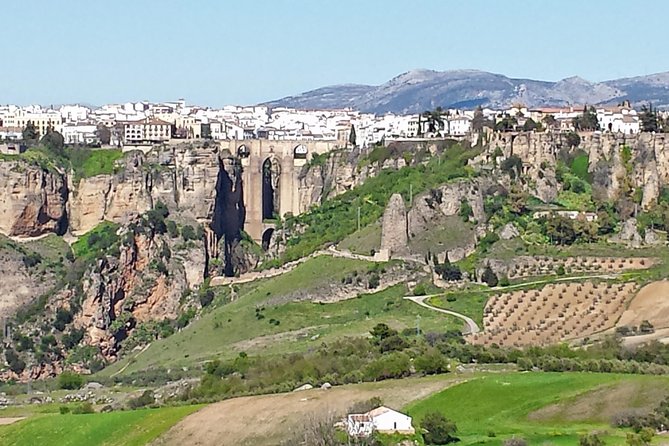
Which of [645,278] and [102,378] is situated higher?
[645,278]

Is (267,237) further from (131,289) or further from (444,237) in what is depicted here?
(444,237)

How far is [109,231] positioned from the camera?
9000 cm

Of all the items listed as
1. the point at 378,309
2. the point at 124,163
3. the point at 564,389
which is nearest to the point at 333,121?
the point at 124,163

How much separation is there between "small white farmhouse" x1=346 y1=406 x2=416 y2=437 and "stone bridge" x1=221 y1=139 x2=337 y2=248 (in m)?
55.7

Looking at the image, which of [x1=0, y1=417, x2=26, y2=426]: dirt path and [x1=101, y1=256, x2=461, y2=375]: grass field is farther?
[x1=101, y1=256, x2=461, y2=375]: grass field

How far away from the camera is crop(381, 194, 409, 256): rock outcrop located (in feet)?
224

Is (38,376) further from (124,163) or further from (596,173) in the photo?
(596,173)

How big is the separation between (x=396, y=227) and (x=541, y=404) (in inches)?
1112

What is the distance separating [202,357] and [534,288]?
13.0m

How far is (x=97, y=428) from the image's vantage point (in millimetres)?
45031

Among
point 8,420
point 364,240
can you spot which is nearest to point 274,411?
point 8,420

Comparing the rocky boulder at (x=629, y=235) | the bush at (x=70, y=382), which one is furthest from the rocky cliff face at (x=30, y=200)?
the rocky boulder at (x=629, y=235)

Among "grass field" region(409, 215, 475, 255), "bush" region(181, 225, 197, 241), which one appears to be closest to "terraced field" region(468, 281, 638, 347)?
"grass field" region(409, 215, 475, 255)

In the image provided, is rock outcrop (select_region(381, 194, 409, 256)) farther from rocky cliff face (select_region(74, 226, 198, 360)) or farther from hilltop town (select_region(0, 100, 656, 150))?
rocky cliff face (select_region(74, 226, 198, 360))
